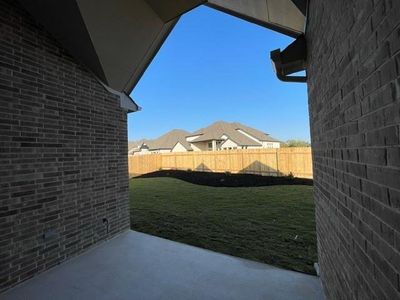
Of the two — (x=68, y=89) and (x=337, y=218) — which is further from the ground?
(x=68, y=89)

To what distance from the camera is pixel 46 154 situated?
164 inches

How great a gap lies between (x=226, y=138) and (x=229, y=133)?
1.01 m

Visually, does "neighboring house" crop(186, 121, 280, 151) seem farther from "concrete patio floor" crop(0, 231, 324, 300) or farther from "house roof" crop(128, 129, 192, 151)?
"concrete patio floor" crop(0, 231, 324, 300)

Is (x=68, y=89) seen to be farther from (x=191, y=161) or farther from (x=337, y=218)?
(x=191, y=161)

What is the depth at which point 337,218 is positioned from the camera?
6.86 ft

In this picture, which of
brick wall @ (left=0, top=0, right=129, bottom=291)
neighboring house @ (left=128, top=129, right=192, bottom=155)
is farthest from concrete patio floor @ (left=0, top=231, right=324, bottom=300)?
neighboring house @ (left=128, top=129, right=192, bottom=155)

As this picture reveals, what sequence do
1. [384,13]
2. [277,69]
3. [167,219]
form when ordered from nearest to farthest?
1. [384,13]
2. [277,69]
3. [167,219]

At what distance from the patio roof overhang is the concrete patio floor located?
3286mm

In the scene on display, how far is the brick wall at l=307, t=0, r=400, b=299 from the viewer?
0.97m

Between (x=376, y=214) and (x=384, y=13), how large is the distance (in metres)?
0.81

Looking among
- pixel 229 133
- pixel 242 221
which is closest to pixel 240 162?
pixel 242 221

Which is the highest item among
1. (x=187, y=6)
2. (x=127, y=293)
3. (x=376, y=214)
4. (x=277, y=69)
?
(x=187, y=6)

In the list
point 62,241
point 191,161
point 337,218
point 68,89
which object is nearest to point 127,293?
point 62,241

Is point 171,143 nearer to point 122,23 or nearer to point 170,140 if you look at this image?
point 170,140
